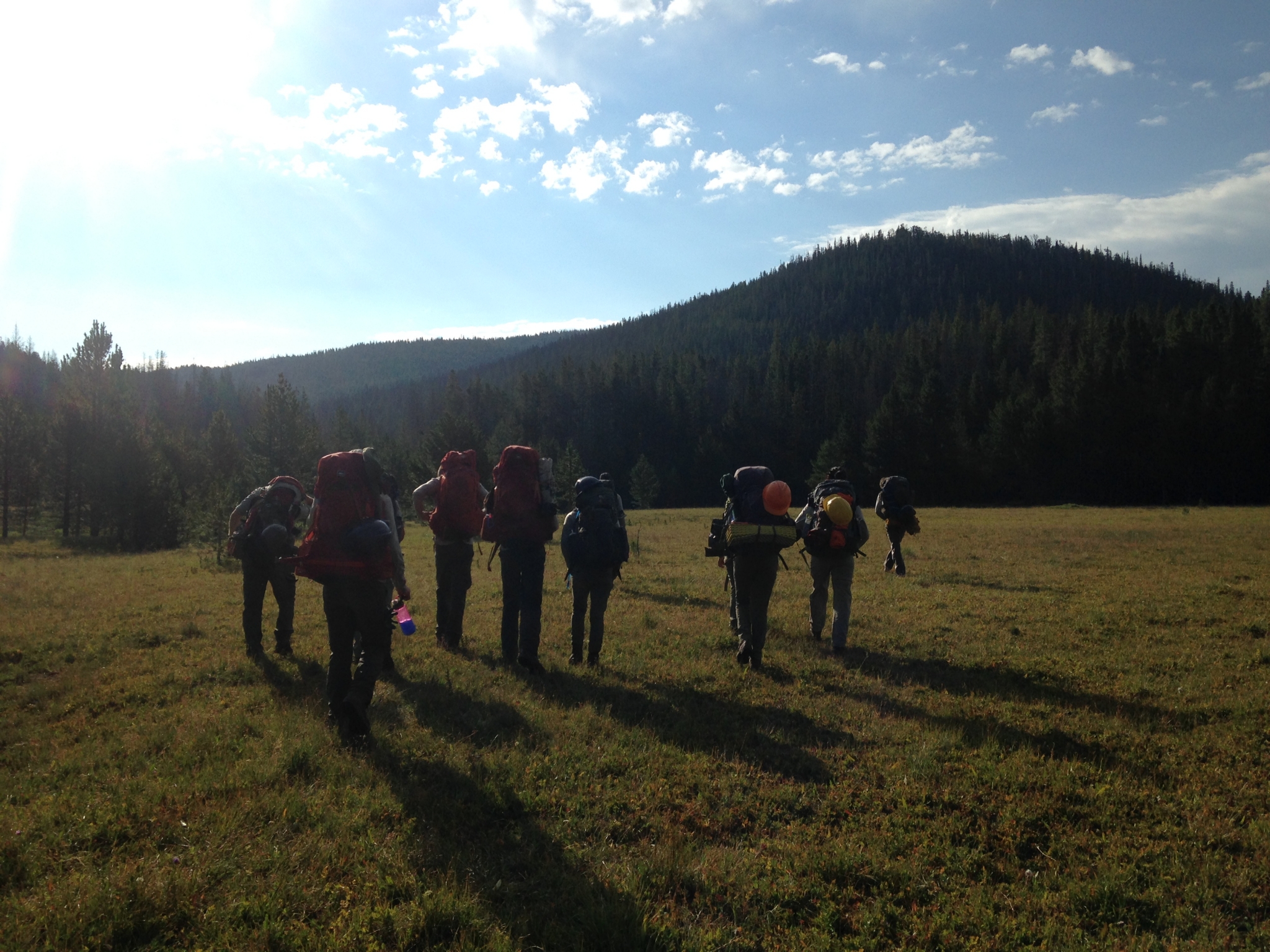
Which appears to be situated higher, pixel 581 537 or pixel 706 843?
pixel 581 537

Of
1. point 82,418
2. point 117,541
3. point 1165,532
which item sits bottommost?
point 117,541

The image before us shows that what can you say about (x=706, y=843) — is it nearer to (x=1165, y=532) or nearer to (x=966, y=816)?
(x=966, y=816)

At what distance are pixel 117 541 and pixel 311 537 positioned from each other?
43.7 meters

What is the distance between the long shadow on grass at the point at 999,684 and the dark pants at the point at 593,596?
120 inches

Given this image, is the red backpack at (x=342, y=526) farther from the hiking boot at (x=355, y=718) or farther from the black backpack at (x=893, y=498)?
the black backpack at (x=893, y=498)

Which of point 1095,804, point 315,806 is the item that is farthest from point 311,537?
point 1095,804

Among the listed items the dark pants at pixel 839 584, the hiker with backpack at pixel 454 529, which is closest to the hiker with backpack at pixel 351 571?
the hiker with backpack at pixel 454 529

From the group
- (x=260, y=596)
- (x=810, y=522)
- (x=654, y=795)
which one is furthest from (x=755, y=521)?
(x=260, y=596)

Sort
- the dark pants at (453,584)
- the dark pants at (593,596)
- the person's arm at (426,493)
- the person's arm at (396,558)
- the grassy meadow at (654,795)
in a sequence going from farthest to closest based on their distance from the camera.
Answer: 1. the person's arm at (426,493)
2. the dark pants at (453,584)
3. the dark pants at (593,596)
4. the person's arm at (396,558)
5. the grassy meadow at (654,795)

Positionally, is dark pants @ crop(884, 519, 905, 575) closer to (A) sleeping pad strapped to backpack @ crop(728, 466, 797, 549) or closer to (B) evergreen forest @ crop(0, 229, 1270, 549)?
(A) sleeping pad strapped to backpack @ crop(728, 466, 797, 549)

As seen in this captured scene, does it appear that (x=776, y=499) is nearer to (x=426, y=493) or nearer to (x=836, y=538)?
(x=836, y=538)

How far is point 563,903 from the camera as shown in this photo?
3562 mm

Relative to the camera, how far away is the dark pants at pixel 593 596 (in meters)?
8.06

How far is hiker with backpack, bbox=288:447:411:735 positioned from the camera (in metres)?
5.45
